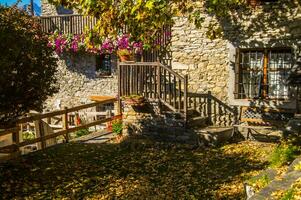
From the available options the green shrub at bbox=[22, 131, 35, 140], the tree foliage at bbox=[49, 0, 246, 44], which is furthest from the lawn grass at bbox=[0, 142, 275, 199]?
the green shrub at bbox=[22, 131, 35, 140]

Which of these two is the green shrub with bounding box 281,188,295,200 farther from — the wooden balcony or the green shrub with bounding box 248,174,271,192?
the wooden balcony

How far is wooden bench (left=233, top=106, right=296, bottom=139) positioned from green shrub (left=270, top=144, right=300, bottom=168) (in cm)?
364

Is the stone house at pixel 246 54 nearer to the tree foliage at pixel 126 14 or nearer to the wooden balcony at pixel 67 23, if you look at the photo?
the tree foliage at pixel 126 14

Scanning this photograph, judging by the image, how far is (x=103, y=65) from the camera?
20391mm

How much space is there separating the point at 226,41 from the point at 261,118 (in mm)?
2629

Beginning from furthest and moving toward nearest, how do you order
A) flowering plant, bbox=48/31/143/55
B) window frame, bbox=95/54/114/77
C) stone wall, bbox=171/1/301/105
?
window frame, bbox=95/54/114/77 < flowering plant, bbox=48/31/143/55 < stone wall, bbox=171/1/301/105

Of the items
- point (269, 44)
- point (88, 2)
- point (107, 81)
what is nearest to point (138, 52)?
point (107, 81)

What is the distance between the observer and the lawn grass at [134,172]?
8.23 meters

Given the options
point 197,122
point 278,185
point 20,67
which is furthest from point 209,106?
point 278,185

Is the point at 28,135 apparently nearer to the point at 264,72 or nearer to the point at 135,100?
the point at 135,100

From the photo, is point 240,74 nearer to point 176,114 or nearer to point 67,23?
point 176,114

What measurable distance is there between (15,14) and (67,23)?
9634mm

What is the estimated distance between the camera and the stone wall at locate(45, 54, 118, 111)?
1995 centimetres

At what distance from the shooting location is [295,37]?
1147 centimetres
